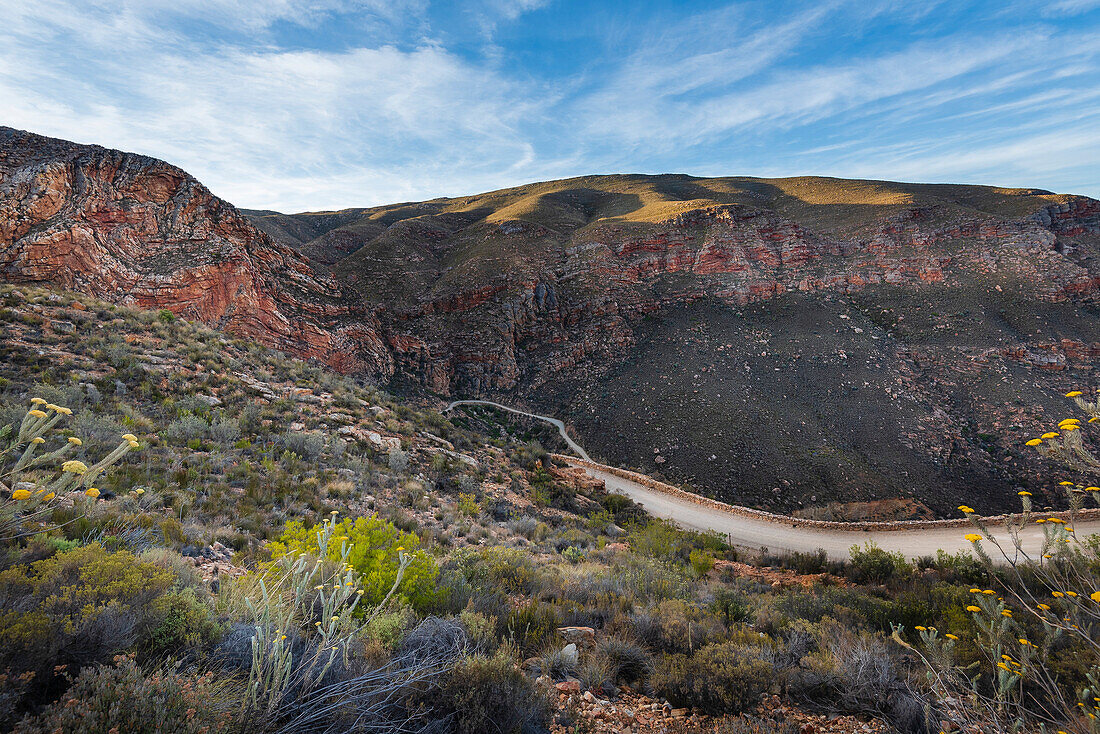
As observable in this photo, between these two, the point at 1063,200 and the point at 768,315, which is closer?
the point at 768,315

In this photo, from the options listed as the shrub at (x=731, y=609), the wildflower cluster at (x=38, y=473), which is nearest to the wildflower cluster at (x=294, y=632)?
the wildflower cluster at (x=38, y=473)

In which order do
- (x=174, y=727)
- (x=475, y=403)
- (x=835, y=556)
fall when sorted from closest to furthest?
(x=174, y=727), (x=835, y=556), (x=475, y=403)

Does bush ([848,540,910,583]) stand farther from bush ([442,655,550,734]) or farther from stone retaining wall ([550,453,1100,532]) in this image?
bush ([442,655,550,734])

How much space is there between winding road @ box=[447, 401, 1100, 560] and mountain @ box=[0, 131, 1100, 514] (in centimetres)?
481

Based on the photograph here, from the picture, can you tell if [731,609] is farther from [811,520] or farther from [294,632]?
[811,520]

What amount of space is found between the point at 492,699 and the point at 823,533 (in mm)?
13864

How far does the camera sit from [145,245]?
17.1m

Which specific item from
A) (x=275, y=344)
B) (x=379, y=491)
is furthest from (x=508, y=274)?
(x=379, y=491)

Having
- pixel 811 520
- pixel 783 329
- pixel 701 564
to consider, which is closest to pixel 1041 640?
pixel 701 564

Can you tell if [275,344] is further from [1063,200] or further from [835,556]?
[1063,200]

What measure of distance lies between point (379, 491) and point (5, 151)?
21.1 meters

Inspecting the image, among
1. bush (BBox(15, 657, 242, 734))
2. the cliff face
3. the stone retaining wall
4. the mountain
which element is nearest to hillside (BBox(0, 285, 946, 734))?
bush (BBox(15, 657, 242, 734))

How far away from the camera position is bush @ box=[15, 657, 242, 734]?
1566mm

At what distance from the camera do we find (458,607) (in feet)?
13.6
